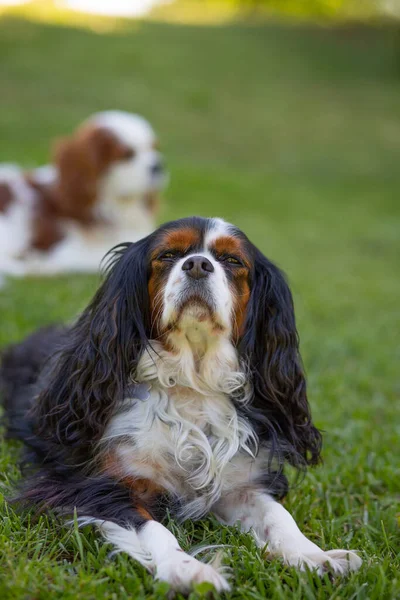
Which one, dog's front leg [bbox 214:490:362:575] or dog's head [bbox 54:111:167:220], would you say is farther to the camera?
dog's head [bbox 54:111:167:220]

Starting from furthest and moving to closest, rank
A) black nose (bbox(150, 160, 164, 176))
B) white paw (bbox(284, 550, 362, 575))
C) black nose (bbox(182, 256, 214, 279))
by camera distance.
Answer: black nose (bbox(150, 160, 164, 176)), black nose (bbox(182, 256, 214, 279)), white paw (bbox(284, 550, 362, 575))

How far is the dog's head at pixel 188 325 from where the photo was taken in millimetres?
2855

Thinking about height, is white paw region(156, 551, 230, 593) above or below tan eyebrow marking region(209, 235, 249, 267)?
below

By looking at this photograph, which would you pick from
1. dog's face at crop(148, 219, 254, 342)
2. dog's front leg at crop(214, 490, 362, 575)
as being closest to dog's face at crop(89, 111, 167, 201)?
dog's face at crop(148, 219, 254, 342)

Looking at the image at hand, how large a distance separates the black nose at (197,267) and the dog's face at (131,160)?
5.17 metres

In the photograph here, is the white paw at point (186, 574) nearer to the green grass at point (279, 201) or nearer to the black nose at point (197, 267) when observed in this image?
the green grass at point (279, 201)

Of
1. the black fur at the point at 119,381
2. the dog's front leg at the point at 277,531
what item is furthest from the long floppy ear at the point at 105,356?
the dog's front leg at the point at 277,531

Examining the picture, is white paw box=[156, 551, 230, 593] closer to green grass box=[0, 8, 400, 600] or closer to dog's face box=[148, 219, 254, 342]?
green grass box=[0, 8, 400, 600]

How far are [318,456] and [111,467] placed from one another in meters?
0.97

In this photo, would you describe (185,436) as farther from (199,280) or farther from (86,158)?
(86,158)

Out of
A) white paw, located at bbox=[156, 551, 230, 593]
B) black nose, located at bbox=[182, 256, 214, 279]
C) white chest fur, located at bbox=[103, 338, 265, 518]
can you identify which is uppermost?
black nose, located at bbox=[182, 256, 214, 279]

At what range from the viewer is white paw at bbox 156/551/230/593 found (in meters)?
2.28

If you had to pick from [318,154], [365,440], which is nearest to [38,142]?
[318,154]

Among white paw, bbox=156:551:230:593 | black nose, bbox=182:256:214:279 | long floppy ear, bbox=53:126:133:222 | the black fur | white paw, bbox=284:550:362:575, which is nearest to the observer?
white paw, bbox=156:551:230:593
